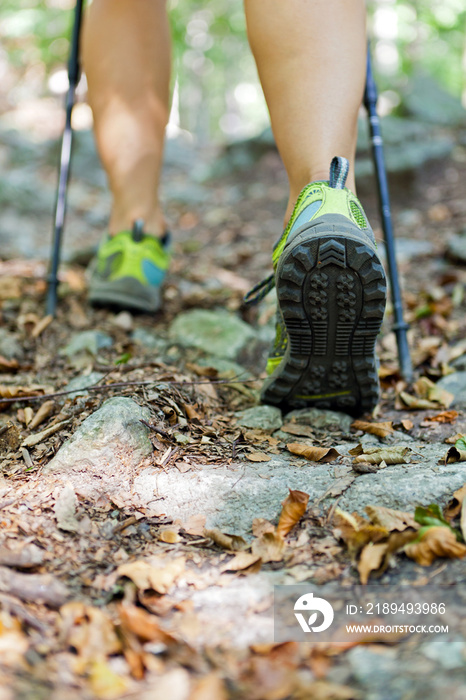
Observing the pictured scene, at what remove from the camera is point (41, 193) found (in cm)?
467

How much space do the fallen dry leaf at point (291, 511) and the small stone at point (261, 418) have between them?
1.25 ft

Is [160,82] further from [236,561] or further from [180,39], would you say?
[180,39]

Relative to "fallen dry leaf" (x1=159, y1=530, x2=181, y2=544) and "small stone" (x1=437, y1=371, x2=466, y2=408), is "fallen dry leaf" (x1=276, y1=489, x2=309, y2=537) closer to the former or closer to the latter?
"fallen dry leaf" (x1=159, y1=530, x2=181, y2=544)

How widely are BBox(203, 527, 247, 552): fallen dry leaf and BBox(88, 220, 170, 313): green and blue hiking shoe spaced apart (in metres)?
1.32

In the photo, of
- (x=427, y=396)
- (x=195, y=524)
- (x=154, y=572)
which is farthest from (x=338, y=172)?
(x=154, y=572)

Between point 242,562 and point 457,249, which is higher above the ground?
point 457,249

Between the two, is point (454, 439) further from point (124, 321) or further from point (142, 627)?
point (124, 321)

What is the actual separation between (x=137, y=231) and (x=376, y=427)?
122cm

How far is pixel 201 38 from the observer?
34.0 feet

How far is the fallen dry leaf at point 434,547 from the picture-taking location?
2.97ft

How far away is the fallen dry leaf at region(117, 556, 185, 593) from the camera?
895 millimetres

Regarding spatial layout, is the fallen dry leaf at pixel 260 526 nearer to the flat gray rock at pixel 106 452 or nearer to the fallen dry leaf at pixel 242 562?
the fallen dry leaf at pixel 242 562

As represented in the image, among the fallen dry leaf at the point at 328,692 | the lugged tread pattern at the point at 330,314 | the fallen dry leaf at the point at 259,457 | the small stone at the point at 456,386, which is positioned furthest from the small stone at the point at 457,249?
the fallen dry leaf at the point at 328,692

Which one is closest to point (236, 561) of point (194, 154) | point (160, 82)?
point (160, 82)
